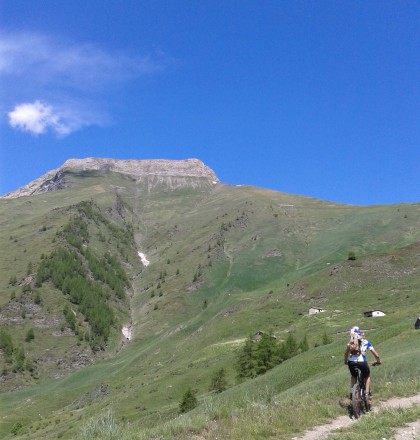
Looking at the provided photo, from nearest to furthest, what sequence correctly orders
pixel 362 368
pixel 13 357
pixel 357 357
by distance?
pixel 362 368
pixel 357 357
pixel 13 357

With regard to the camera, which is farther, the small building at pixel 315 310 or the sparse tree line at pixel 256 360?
the small building at pixel 315 310

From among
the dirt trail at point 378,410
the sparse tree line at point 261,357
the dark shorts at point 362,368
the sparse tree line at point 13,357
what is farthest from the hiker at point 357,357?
the sparse tree line at point 13,357

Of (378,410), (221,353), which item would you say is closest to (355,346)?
(378,410)

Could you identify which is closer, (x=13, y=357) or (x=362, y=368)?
(x=362, y=368)

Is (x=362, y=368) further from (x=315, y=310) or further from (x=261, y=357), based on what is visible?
(x=315, y=310)

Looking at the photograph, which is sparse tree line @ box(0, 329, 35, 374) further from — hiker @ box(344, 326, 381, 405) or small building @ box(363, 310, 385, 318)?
hiker @ box(344, 326, 381, 405)

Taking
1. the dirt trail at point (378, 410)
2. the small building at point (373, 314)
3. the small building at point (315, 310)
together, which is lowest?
the small building at point (373, 314)

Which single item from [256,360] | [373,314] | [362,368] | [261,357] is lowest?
[373,314]

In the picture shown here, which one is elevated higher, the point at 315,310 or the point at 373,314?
the point at 315,310

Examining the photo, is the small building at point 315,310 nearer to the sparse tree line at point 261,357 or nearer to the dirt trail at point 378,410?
the sparse tree line at point 261,357

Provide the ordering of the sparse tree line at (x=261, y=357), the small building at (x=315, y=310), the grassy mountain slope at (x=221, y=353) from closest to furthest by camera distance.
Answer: the grassy mountain slope at (x=221, y=353)
the sparse tree line at (x=261, y=357)
the small building at (x=315, y=310)

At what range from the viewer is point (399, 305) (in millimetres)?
96438

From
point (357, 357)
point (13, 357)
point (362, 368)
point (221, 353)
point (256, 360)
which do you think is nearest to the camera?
point (362, 368)

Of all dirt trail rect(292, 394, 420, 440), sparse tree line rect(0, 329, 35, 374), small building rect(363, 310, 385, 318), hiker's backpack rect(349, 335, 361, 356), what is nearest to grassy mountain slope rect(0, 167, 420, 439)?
dirt trail rect(292, 394, 420, 440)
